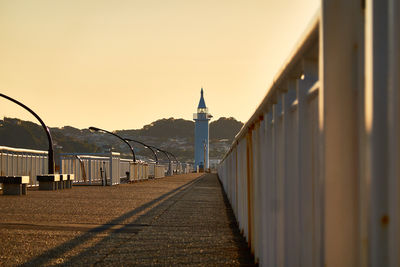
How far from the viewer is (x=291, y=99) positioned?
3.35m

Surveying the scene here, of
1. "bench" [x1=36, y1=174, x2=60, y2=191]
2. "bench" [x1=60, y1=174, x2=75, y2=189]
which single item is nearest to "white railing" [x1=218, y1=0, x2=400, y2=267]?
"bench" [x1=36, y1=174, x2=60, y2=191]

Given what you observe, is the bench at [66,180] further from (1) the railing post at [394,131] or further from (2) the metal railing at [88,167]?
(1) the railing post at [394,131]

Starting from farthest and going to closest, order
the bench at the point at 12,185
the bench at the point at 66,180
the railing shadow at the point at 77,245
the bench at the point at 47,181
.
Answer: the bench at the point at 66,180
the bench at the point at 47,181
the bench at the point at 12,185
the railing shadow at the point at 77,245

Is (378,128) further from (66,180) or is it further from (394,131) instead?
(66,180)

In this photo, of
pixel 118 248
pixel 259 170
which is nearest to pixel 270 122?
pixel 259 170

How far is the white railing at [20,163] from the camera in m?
20.7

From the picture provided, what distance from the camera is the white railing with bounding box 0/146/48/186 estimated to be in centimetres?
2072

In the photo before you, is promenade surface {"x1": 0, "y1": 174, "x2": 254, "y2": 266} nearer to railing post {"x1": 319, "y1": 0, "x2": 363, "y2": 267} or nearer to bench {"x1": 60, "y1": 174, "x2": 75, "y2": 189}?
railing post {"x1": 319, "y1": 0, "x2": 363, "y2": 267}

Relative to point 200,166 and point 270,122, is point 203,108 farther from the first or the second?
point 270,122

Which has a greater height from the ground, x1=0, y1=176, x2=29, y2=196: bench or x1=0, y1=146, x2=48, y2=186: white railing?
x1=0, y1=146, x2=48, y2=186: white railing

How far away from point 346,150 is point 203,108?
11161 centimetres

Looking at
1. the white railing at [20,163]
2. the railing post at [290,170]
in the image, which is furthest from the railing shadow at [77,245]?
the white railing at [20,163]

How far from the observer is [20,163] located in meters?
22.6

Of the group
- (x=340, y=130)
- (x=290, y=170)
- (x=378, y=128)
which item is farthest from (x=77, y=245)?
(x=378, y=128)
